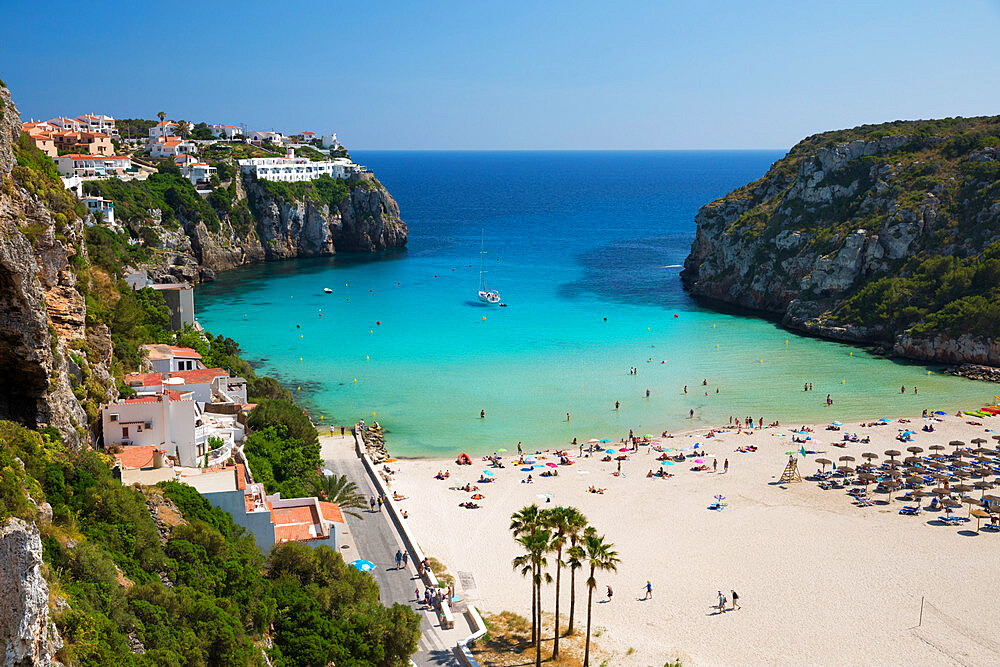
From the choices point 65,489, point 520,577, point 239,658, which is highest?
point 65,489

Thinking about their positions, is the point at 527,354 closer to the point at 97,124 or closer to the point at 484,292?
the point at 484,292

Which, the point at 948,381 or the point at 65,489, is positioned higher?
the point at 65,489

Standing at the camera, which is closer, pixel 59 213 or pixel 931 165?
pixel 59 213

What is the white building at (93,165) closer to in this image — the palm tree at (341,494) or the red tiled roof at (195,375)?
the red tiled roof at (195,375)

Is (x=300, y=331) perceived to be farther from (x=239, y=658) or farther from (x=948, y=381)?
(x=239, y=658)

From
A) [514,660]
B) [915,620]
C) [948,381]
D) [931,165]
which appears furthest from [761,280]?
[514,660]

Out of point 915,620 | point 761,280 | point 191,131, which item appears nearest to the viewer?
point 915,620
